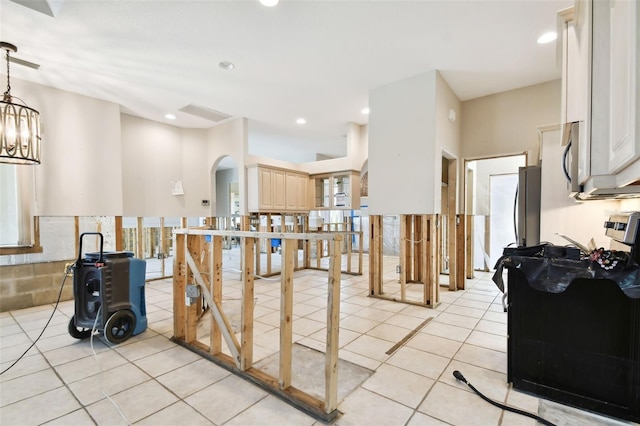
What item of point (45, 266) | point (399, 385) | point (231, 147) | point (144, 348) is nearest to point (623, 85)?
point (399, 385)

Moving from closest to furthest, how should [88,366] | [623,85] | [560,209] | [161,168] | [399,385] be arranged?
[623,85]
[399,385]
[88,366]
[560,209]
[161,168]

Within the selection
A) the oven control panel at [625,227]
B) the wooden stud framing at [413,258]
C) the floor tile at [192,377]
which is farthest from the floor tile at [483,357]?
the floor tile at [192,377]

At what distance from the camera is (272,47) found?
3207mm

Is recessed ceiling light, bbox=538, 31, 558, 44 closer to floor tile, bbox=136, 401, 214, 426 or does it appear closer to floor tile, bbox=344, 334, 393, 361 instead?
floor tile, bbox=344, 334, 393, 361

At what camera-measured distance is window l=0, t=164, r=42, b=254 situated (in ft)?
12.6

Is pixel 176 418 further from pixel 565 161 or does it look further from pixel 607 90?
pixel 565 161

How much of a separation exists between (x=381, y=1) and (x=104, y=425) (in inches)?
147

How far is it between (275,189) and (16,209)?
383 centimetres

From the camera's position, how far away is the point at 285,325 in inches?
77.3

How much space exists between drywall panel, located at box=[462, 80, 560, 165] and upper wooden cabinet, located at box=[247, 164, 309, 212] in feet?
11.2

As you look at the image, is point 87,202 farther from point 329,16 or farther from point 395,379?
point 395,379

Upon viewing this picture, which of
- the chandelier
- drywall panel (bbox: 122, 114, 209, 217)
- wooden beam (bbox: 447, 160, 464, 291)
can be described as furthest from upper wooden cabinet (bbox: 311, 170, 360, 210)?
the chandelier

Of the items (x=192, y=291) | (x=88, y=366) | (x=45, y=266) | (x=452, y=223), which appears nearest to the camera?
(x=88, y=366)

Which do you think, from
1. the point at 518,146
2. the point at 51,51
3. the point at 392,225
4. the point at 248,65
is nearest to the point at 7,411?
the point at 51,51
